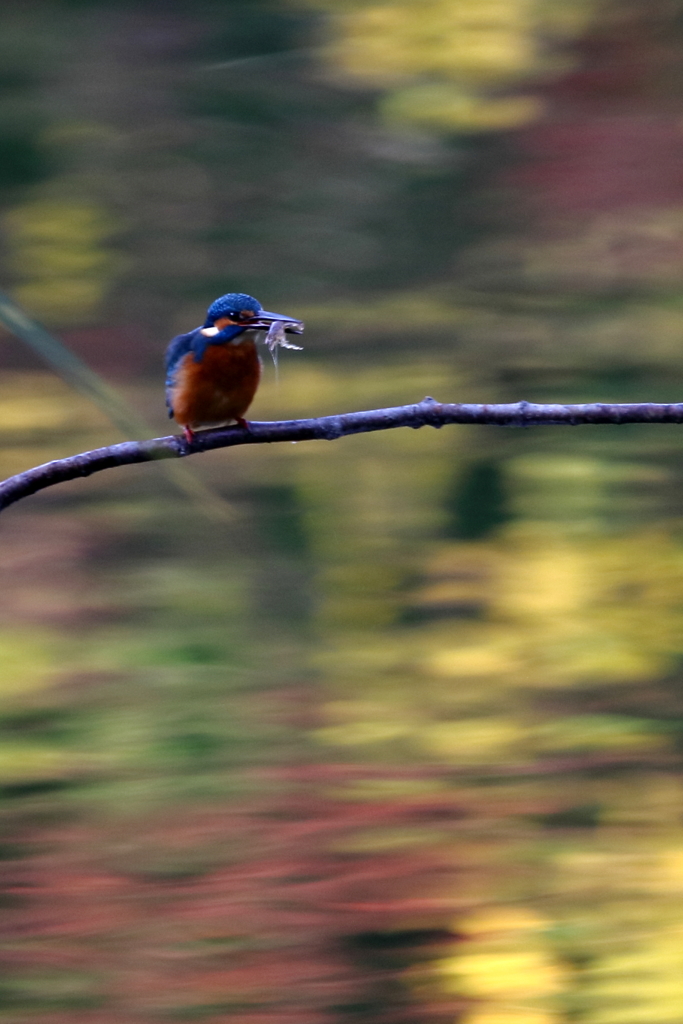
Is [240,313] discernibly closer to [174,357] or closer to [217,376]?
[217,376]

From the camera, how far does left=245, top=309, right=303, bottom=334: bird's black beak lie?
5.23 feet

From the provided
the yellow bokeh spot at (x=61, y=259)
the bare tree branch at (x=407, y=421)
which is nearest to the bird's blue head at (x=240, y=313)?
the bare tree branch at (x=407, y=421)

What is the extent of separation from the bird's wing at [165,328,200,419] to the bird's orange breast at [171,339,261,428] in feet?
0.14

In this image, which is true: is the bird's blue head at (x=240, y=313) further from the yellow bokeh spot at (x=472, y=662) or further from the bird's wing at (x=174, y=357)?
the yellow bokeh spot at (x=472, y=662)

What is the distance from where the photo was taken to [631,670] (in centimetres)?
389

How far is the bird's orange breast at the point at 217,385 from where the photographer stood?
1.95 meters

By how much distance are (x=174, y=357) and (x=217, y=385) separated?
19 cm

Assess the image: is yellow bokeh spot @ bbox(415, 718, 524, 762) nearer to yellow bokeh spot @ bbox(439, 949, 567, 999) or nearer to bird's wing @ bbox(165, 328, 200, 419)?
yellow bokeh spot @ bbox(439, 949, 567, 999)

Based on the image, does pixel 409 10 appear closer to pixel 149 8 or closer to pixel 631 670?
pixel 149 8

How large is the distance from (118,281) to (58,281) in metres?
0.28

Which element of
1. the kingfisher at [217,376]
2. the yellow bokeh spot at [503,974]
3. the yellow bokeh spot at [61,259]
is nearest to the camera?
the kingfisher at [217,376]

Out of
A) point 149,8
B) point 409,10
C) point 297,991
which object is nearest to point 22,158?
point 149,8

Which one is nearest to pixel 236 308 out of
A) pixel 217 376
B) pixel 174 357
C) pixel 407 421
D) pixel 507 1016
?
pixel 217 376

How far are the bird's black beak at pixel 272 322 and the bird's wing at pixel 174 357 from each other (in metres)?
0.24
